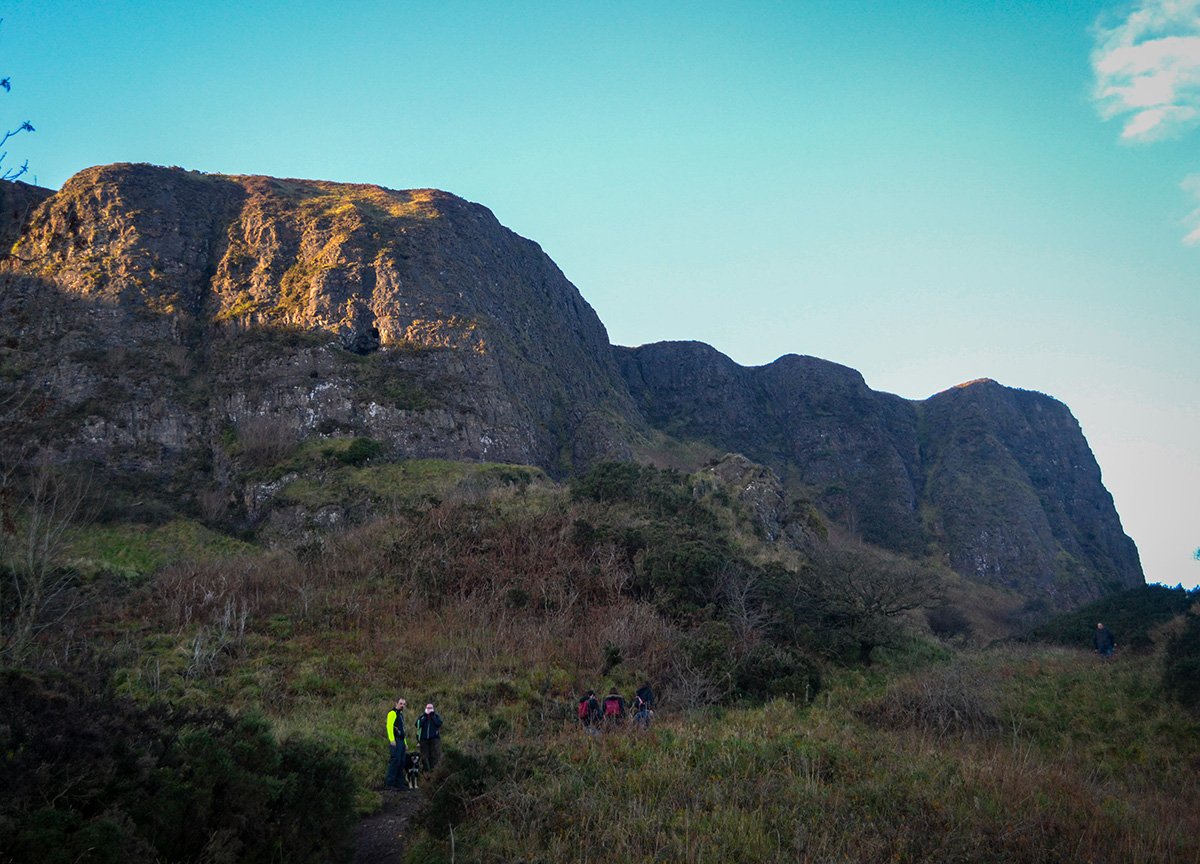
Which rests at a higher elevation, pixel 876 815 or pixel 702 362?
pixel 702 362

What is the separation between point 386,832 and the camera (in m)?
8.43

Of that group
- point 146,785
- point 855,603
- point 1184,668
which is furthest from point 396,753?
point 855,603

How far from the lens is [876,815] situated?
690cm

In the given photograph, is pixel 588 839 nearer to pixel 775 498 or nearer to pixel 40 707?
pixel 40 707

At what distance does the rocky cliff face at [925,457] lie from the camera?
68.5 metres

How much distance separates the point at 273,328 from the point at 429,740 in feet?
127

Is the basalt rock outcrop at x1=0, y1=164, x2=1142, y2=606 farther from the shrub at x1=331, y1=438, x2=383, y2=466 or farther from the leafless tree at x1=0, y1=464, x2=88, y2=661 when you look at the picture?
the leafless tree at x1=0, y1=464, x2=88, y2=661

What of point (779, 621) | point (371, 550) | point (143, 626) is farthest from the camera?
point (371, 550)

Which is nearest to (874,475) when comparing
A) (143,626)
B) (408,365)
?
(408,365)

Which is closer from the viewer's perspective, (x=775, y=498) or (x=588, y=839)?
(x=588, y=839)

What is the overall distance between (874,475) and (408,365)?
2179 inches

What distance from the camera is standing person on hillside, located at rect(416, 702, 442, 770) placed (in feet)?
36.2

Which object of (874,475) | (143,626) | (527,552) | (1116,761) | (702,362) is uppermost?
(702,362)

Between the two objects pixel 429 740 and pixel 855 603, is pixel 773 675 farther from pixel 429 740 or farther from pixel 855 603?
pixel 429 740
